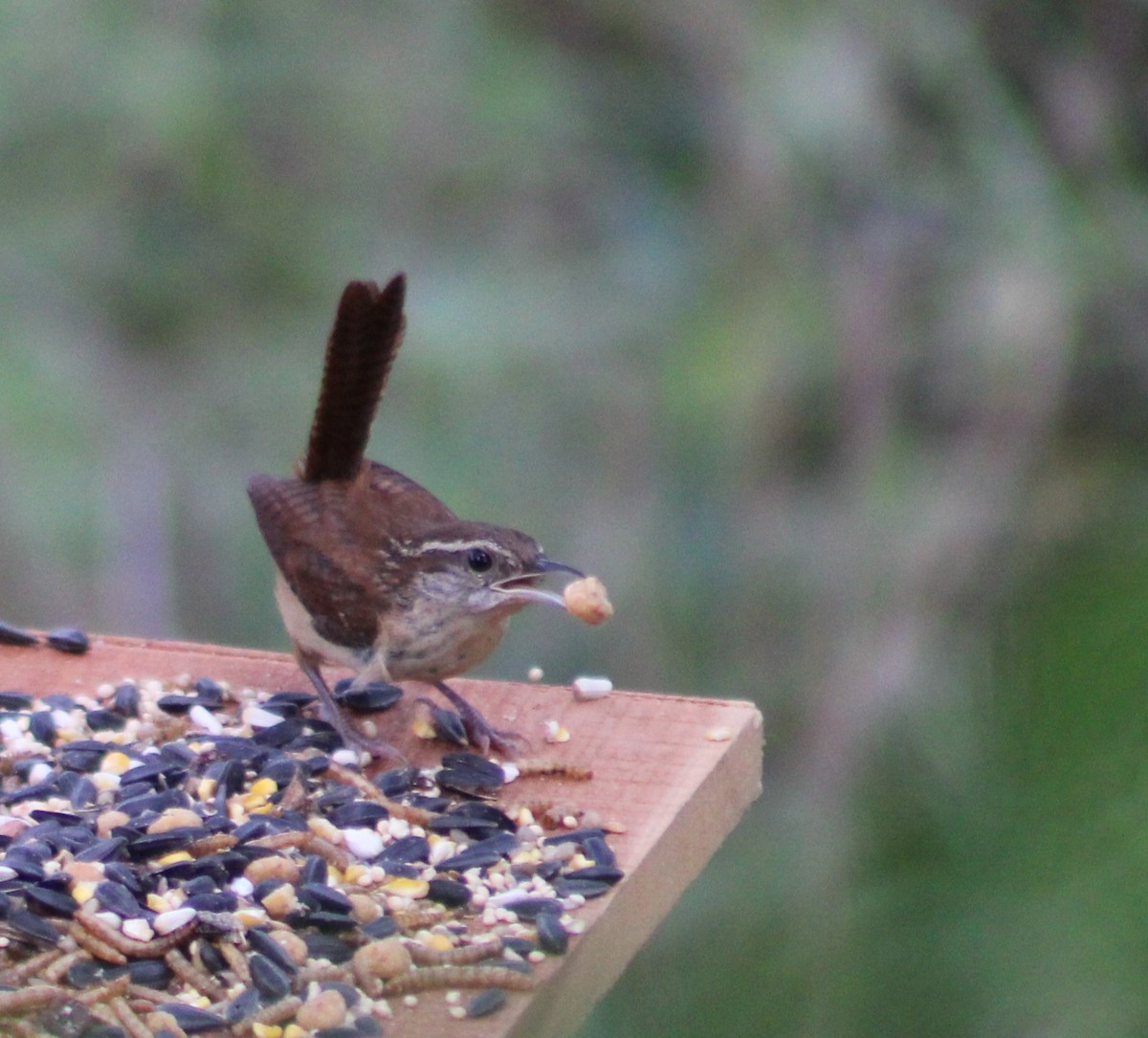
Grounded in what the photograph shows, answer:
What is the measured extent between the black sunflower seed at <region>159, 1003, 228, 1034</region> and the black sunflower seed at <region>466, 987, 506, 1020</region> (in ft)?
0.92

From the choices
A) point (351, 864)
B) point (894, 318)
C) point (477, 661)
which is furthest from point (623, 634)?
point (351, 864)

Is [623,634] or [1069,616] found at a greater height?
[1069,616]

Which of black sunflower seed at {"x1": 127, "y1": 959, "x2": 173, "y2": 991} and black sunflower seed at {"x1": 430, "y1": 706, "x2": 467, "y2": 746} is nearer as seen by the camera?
black sunflower seed at {"x1": 127, "y1": 959, "x2": 173, "y2": 991}

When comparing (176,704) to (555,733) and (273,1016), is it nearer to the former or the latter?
(555,733)

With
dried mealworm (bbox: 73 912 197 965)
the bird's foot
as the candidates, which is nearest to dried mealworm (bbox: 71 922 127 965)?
dried mealworm (bbox: 73 912 197 965)

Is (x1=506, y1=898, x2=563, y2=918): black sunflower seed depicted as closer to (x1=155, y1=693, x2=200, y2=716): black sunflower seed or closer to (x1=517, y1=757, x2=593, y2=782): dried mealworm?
(x1=517, y1=757, x2=593, y2=782): dried mealworm

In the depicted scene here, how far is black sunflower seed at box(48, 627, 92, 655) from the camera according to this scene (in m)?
3.25

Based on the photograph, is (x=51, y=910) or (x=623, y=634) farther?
(x=623, y=634)

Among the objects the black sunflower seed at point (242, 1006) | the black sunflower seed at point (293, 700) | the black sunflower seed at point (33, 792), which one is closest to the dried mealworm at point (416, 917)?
the black sunflower seed at point (242, 1006)

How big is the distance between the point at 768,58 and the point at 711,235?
1.54 ft

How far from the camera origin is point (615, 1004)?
3.13m

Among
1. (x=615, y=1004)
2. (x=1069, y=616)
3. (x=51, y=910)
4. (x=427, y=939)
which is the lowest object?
(x=615, y=1004)

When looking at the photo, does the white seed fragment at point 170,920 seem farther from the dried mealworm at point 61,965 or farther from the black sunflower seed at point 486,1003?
the black sunflower seed at point 486,1003

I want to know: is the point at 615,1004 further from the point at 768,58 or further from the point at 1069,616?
the point at 768,58
